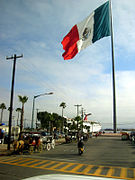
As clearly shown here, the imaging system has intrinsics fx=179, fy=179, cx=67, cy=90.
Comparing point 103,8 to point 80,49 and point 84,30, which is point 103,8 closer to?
point 84,30

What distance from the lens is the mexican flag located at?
1516 centimetres

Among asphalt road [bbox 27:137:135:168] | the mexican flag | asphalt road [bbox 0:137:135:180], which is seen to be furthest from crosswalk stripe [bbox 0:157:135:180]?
the mexican flag

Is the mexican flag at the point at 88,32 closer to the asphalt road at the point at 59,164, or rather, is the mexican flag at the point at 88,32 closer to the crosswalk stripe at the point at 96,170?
the asphalt road at the point at 59,164

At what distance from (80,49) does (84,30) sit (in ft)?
6.08

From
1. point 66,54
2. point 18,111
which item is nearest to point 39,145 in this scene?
point 66,54

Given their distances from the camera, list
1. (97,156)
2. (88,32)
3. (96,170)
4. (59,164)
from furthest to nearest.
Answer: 1. (97,156)
2. (88,32)
3. (59,164)
4. (96,170)

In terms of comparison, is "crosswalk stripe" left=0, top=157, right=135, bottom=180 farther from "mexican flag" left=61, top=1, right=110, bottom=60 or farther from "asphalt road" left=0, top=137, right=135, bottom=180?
"mexican flag" left=61, top=1, right=110, bottom=60

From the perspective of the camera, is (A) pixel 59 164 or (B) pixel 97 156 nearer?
(A) pixel 59 164

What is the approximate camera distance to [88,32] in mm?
15570

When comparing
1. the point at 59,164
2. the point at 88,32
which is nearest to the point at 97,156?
the point at 59,164

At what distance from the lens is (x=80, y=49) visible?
50.2 ft

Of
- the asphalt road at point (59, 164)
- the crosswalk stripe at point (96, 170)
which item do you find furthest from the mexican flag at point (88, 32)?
the crosswalk stripe at point (96, 170)

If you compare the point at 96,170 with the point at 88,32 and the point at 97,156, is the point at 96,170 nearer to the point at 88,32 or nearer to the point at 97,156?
the point at 97,156

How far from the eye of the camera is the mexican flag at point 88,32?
49.7ft
